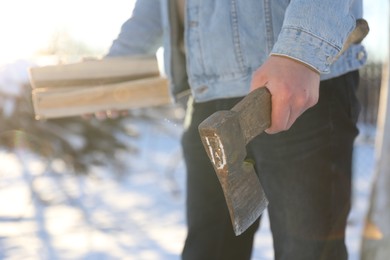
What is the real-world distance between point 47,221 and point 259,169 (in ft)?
9.97

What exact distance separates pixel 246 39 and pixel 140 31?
0.64 meters

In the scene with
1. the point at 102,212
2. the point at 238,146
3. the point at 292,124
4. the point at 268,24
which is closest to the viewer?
the point at 238,146

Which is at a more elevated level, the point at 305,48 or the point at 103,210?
the point at 305,48

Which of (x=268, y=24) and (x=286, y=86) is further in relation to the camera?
(x=268, y=24)

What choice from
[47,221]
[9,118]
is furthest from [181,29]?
[9,118]

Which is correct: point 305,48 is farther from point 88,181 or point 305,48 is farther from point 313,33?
point 88,181

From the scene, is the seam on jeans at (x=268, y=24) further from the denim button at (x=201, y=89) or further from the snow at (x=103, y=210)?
the snow at (x=103, y=210)

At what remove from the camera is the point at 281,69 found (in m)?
1.33

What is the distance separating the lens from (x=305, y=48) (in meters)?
1.35

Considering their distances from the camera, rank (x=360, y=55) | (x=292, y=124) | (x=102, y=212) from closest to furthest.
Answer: (x=292, y=124), (x=360, y=55), (x=102, y=212)

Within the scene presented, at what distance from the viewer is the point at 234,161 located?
4.25 ft

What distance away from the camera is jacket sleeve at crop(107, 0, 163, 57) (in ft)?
7.15

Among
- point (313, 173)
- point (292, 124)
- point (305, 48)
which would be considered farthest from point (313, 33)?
point (313, 173)

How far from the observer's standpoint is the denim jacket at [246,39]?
53.9 inches
